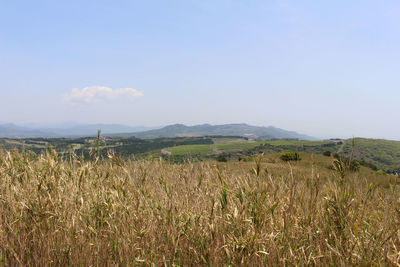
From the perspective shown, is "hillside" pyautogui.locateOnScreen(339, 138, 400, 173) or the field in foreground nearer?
the field in foreground

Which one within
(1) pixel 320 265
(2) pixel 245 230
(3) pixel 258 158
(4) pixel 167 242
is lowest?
(1) pixel 320 265

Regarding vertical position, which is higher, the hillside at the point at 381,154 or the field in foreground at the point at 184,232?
the field in foreground at the point at 184,232

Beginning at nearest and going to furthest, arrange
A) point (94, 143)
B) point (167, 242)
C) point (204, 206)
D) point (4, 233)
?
point (167, 242) < point (4, 233) < point (204, 206) < point (94, 143)

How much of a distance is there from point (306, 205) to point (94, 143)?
3.14 meters

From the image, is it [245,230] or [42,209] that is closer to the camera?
[245,230]

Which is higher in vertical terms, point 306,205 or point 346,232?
point 306,205

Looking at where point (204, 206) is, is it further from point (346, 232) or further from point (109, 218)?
point (346, 232)

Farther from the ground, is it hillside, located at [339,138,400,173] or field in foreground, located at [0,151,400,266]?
field in foreground, located at [0,151,400,266]

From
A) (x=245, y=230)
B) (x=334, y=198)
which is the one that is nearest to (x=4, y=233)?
(x=245, y=230)

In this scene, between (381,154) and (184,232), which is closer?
(184,232)

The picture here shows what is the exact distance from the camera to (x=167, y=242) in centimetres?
225

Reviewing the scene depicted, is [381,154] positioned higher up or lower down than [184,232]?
lower down

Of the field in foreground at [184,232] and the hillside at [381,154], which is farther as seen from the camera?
the hillside at [381,154]

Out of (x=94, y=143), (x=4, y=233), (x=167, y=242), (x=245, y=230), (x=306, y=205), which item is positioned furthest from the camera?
(x=94, y=143)
